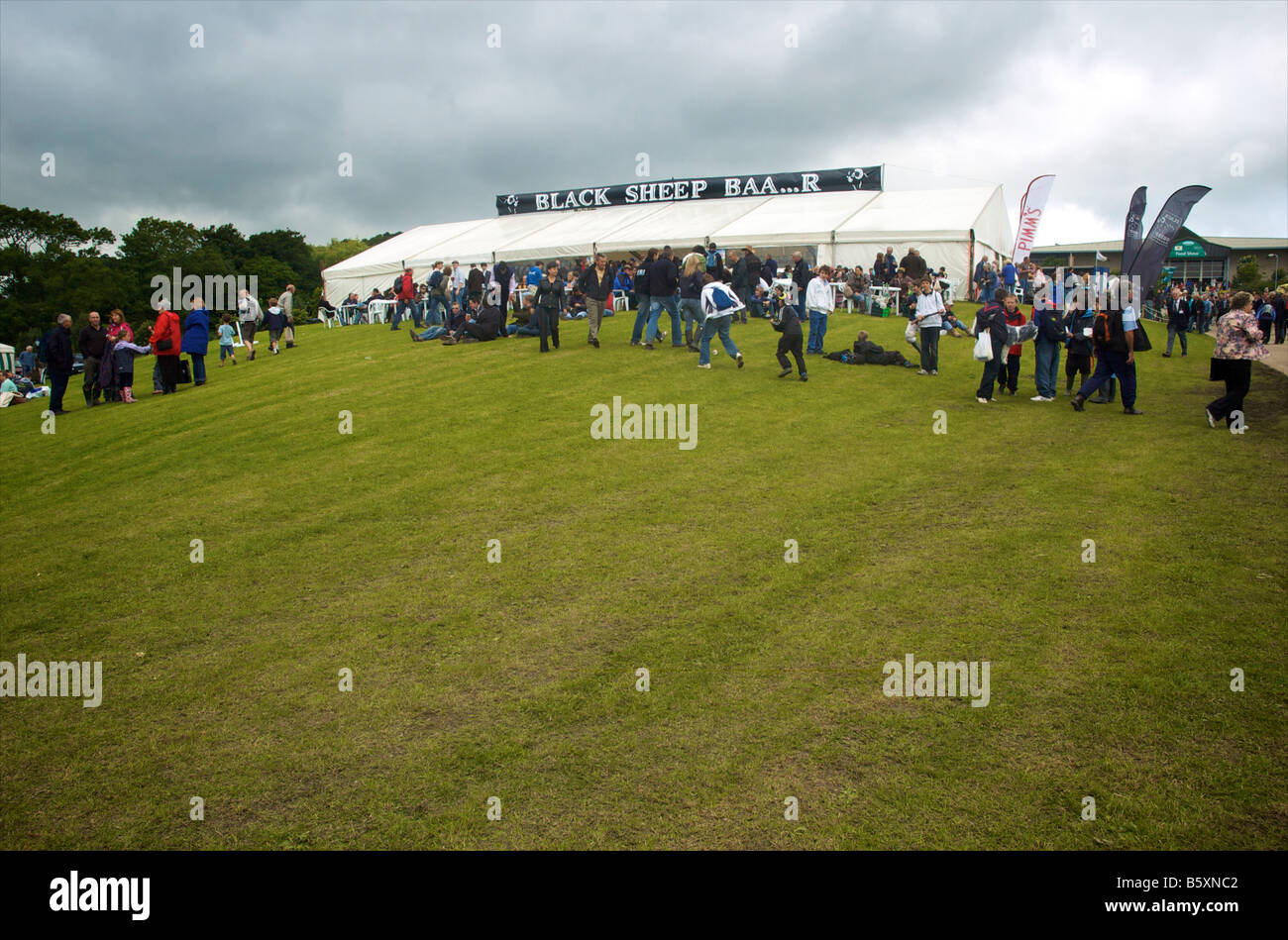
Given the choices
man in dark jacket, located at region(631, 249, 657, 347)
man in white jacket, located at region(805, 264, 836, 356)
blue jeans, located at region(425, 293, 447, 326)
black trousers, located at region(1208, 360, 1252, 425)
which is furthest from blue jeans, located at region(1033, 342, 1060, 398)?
blue jeans, located at region(425, 293, 447, 326)

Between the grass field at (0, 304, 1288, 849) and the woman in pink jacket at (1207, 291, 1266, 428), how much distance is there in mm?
587

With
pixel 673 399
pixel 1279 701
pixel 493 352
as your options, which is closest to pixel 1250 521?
pixel 1279 701

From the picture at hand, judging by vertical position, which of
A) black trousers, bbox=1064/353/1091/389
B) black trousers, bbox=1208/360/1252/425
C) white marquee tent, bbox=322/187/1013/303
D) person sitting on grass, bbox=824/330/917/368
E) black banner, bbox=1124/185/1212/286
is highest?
white marquee tent, bbox=322/187/1013/303

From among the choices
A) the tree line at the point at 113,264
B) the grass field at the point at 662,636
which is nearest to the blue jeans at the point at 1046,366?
the grass field at the point at 662,636

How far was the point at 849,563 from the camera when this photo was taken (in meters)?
7.09

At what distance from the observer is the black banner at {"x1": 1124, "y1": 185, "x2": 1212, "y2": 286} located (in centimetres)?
1479

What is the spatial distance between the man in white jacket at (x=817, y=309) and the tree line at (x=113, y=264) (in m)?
42.0

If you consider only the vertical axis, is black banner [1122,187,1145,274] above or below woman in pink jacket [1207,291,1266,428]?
above

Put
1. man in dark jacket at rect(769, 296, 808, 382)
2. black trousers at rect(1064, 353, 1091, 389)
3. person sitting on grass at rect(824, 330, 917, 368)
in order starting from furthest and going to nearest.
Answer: person sitting on grass at rect(824, 330, 917, 368) < man in dark jacket at rect(769, 296, 808, 382) < black trousers at rect(1064, 353, 1091, 389)

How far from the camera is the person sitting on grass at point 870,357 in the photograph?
16.9 meters

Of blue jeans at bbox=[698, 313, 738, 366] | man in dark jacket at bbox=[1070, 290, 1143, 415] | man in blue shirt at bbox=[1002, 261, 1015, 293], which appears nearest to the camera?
man in dark jacket at bbox=[1070, 290, 1143, 415]

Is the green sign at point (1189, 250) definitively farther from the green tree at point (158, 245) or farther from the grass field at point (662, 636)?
the green tree at point (158, 245)

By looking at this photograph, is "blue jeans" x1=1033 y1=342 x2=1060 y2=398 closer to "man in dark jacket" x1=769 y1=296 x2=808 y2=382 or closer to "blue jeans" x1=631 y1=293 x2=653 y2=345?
"man in dark jacket" x1=769 y1=296 x2=808 y2=382
